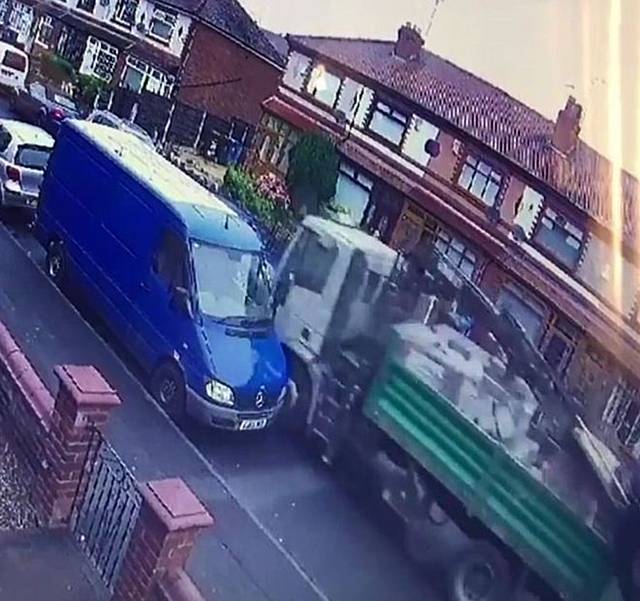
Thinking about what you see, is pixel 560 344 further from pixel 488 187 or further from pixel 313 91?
pixel 313 91

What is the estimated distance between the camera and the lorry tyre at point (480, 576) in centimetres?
391

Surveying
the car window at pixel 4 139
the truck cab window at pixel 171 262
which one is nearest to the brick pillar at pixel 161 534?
the truck cab window at pixel 171 262

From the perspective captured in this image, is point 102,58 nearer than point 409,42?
No

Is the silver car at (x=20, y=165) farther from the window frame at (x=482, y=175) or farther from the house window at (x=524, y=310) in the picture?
the house window at (x=524, y=310)

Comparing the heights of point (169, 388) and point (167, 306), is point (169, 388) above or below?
below

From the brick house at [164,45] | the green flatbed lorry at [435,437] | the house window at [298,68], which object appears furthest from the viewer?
the brick house at [164,45]

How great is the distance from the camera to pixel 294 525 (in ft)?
13.5

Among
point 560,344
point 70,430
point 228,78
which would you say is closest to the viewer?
point 70,430

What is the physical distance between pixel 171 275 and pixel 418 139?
1521mm

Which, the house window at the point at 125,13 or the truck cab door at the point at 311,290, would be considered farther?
the house window at the point at 125,13

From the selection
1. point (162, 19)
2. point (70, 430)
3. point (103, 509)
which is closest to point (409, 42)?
point (162, 19)

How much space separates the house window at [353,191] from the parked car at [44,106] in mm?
1938

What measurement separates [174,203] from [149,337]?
2.35ft

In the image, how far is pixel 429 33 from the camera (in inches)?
172
